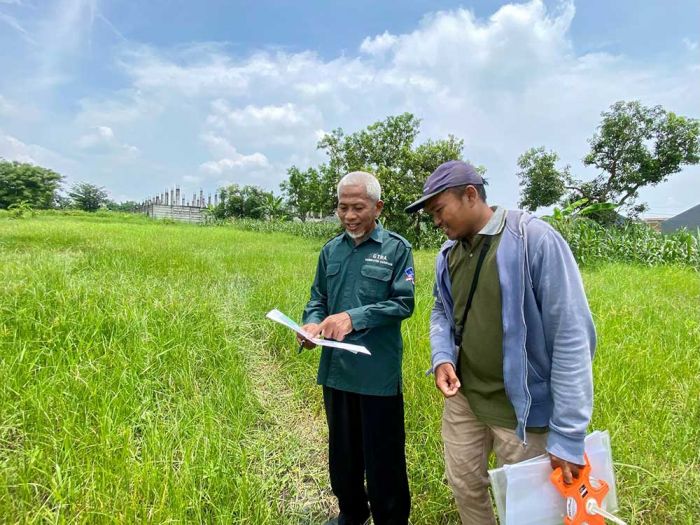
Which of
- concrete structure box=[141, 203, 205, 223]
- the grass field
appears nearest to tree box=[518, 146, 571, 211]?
the grass field

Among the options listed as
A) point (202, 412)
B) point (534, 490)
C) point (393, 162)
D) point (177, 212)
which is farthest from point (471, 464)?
point (177, 212)

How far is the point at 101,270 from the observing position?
200 inches

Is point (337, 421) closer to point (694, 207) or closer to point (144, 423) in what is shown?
point (144, 423)

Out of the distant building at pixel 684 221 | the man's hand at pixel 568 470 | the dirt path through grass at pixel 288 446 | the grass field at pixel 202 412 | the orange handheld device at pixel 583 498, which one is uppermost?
the distant building at pixel 684 221

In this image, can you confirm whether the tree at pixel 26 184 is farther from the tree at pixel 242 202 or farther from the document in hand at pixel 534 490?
the document in hand at pixel 534 490

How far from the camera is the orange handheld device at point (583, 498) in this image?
1.11 metres

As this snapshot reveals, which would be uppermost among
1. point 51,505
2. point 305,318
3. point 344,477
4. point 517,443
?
point 305,318

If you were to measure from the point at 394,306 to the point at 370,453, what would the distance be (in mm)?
639

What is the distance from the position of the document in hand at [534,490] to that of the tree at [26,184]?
4020 centimetres

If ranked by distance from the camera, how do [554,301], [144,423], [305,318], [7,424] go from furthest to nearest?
1. [144,423]
2. [7,424]
3. [305,318]
4. [554,301]

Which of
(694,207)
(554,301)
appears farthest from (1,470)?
(694,207)

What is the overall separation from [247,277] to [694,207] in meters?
24.8

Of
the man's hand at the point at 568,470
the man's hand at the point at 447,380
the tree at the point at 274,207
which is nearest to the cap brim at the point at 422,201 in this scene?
the man's hand at the point at 447,380

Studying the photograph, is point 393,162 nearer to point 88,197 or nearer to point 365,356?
point 365,356
